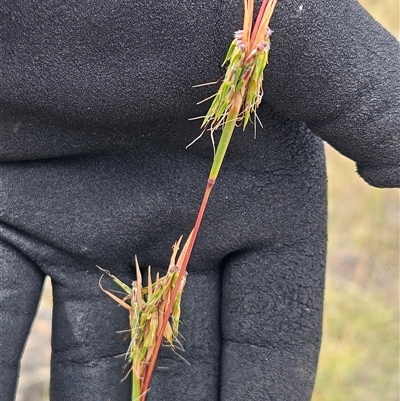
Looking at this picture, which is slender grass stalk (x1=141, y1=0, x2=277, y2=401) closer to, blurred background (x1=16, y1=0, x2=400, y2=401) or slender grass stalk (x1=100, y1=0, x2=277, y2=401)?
slender grass stalk (x1=100, y1=0, x2=277, y2=401)

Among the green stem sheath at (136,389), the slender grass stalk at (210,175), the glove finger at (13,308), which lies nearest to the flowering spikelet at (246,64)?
the slender grass stalk at (210,175)

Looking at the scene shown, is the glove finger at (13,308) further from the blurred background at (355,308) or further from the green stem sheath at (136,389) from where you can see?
the blurred background at (355,308)

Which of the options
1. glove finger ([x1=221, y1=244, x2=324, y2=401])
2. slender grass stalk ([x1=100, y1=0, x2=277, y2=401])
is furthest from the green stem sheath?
glove finger ([x1=221, y1=244, x2=324, y2=401])

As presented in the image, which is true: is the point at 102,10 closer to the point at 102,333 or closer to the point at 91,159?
the point at 91,159

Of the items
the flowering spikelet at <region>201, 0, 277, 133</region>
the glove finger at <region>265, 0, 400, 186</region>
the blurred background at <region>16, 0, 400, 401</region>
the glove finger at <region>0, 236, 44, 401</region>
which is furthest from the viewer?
the blurred background at <region>16, 0, 400, 401</region>

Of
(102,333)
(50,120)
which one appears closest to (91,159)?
(50,120)

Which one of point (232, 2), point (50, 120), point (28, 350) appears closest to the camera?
point (232, 2)
